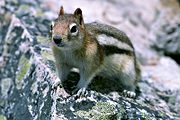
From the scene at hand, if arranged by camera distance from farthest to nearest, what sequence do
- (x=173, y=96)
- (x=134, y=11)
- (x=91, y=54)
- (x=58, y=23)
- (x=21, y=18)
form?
(x=134, y=11) < (x=21, y=18) < (x=173, y=96) < (x=91, y=54) < (x=58, y=23)

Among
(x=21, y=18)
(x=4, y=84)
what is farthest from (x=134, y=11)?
(x=4, y=84)

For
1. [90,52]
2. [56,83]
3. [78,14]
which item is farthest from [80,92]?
[78,14]

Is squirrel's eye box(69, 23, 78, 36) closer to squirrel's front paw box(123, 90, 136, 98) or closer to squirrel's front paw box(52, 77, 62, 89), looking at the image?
squirrel's front paw box(52, 77, 62, 89)

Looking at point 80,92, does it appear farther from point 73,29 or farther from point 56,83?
point 73,29

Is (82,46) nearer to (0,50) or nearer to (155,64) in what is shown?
(0,50)

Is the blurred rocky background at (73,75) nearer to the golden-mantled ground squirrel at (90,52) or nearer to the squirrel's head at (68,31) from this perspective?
the golden-mantled ground squirrel at (90,52)

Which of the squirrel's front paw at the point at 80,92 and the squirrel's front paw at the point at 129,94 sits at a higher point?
the squirrel's front paw at the point at 80,92

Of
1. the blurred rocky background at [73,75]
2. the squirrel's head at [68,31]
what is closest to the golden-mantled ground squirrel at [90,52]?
the squirrel's head at [68,31]
